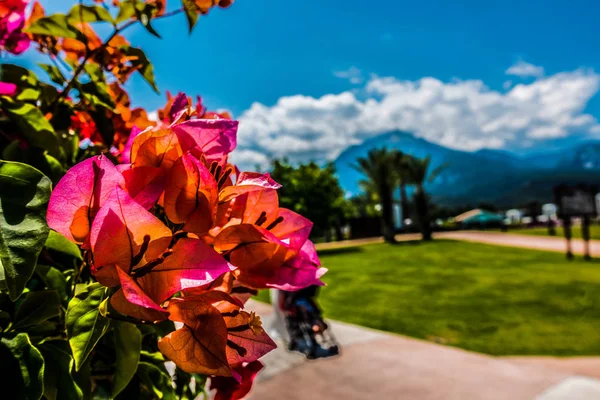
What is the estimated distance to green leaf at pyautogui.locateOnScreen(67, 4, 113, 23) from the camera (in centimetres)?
54

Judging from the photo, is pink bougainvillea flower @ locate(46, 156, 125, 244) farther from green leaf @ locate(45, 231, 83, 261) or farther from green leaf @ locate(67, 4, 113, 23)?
green leaf @ locate(67, 4, 113, 23)

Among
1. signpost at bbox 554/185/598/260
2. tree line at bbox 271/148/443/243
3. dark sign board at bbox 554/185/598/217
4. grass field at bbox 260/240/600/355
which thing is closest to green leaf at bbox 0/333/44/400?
grass field at bbox 260/240/600/355

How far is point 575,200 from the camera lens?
45.9 feet

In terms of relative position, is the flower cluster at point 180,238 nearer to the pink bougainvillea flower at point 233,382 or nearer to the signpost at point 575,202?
the pink bougainvillea flower at point 233,382

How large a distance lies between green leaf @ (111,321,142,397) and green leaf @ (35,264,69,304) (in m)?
0.08

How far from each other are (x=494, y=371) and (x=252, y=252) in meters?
4.24

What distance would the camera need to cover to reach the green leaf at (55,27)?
54cm

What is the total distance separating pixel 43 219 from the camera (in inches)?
11.1

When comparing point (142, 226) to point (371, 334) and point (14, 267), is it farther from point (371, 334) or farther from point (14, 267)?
point (371, 334)

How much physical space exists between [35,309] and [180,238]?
13 cm

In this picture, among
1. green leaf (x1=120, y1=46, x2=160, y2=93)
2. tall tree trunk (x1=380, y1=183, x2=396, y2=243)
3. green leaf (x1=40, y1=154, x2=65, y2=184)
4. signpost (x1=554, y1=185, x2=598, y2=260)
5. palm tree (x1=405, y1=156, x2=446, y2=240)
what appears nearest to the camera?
green leaf (x1=40, y1=154, x2=65, y2=184)

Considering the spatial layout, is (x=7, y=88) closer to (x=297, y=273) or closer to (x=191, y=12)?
(x=191, y=12)

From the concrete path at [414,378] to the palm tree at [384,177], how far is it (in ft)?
61.8

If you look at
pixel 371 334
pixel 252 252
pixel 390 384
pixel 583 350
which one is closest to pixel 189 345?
pixel 252 252
